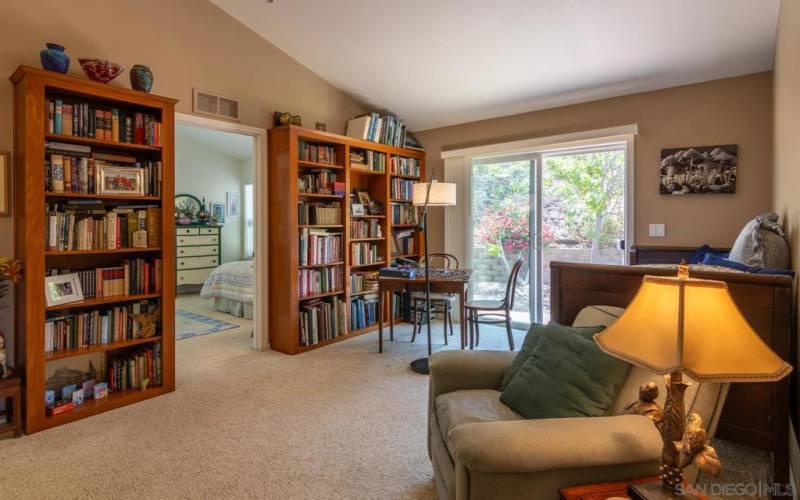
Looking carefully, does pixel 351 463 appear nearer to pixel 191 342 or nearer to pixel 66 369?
pixel 66 369

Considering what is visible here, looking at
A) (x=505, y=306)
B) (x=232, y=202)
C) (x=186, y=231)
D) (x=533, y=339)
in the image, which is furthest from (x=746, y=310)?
(x=232, y=202)

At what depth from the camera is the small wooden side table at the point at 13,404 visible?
2357 millimetres

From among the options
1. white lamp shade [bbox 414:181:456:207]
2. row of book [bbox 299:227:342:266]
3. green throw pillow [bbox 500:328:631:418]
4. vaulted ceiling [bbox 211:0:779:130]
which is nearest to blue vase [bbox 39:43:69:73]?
vaulted ceiling [bbox 211:0:779:130]

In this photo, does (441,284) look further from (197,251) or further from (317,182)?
(197,251)

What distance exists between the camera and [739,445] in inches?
90.0

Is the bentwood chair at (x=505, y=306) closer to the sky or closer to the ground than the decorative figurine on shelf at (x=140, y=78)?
closer to the ground

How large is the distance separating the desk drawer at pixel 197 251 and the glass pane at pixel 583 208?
5.74m

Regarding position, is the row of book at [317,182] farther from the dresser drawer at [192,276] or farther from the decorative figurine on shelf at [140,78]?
the dresser drawer at [192,276]

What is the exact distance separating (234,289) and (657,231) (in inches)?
191

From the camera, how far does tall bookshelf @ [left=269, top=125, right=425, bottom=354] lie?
12.9ft

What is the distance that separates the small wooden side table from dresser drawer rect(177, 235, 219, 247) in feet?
16.2

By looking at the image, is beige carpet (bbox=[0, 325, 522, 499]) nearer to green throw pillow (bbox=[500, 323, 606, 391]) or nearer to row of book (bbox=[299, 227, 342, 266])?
green throw pillow (bbox=[500, 323, 606, 391])

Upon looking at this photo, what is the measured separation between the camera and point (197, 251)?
733 centimetres

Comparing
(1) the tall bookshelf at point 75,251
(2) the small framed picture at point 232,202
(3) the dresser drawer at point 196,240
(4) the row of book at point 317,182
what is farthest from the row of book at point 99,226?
(2) the small framed picture at point 232,202
